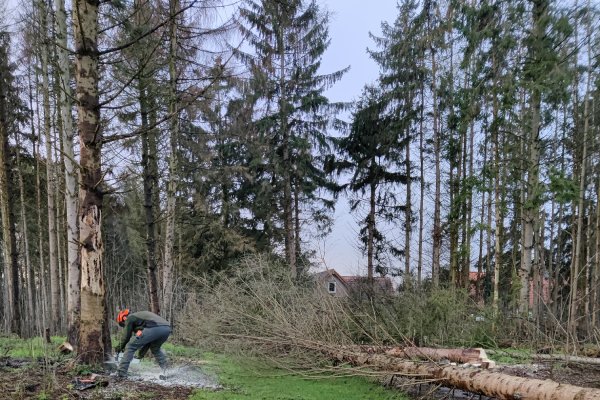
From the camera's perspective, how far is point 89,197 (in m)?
5.73

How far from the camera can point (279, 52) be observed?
1922cm

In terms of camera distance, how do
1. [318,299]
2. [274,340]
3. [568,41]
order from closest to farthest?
[274,340] < [318,299] < [568,41]

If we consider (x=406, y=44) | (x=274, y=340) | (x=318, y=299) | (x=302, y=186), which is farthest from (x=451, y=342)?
(x=406, y=44)

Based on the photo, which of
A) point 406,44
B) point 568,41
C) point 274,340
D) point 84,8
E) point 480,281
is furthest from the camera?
point 480,281

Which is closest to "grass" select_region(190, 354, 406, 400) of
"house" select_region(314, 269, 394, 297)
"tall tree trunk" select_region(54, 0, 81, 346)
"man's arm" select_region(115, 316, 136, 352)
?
"man's arm" select_region(115, 316, 136, 352)

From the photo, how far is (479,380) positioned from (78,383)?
4.31 m

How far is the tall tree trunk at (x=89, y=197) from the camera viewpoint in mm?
5688

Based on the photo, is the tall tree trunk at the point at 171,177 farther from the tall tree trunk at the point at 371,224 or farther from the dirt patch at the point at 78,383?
the tall tree trunk at the point at 371,224

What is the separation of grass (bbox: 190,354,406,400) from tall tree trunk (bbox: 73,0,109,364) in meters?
1.60

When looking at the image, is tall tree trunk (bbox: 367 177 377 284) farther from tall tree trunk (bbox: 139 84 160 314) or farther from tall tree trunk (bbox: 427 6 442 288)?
tall tree trunk (bbox: 139 84 160 314)

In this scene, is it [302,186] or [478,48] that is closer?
[478,48]

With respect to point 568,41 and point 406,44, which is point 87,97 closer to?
point 568,41

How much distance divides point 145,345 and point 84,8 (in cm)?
465

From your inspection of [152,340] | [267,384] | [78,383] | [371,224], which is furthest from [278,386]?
[371,224]
